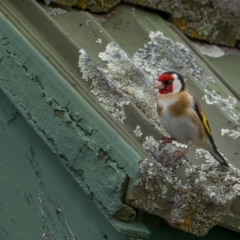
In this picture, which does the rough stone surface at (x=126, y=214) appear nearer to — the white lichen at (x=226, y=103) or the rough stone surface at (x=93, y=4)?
the white lichen at (x=226, y=103)

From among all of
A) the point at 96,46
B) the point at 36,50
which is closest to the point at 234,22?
the point at 96,46

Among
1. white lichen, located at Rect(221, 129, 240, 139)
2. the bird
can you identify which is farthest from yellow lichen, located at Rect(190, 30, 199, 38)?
white lichen, located at Rect(221, 129, 240, 139)

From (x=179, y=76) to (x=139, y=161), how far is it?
3.17 feet

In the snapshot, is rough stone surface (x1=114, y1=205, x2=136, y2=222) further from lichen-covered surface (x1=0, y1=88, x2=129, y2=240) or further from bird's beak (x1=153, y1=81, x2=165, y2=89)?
bird's beak (x1=153, y1=81, x2=165, y2=89)

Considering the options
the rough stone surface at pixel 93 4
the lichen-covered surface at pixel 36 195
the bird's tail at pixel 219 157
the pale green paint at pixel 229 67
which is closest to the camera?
the lichen-covered surface at pixel 36 195

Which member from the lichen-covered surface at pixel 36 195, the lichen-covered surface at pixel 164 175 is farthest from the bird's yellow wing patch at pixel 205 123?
the lichen-covered surface at pixel 36 195

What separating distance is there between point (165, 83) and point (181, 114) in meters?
0.25

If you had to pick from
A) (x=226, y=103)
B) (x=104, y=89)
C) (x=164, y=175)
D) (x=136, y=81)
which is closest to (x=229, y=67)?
(x=226, y=103)

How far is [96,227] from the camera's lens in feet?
7.20

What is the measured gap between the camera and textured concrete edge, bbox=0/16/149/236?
2.02 metres

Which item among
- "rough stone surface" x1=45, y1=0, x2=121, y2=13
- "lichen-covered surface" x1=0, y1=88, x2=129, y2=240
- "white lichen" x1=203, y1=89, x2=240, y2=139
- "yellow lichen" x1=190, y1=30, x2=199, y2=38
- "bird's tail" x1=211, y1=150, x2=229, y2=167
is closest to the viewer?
"lichen-covered surface" x1=0, y1=88, x2=129, y2=240

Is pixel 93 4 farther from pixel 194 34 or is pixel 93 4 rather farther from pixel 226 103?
pixel 226 103

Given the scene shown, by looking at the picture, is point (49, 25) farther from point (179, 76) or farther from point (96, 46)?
point (179, 76)

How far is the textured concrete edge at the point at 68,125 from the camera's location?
79.5 inches
